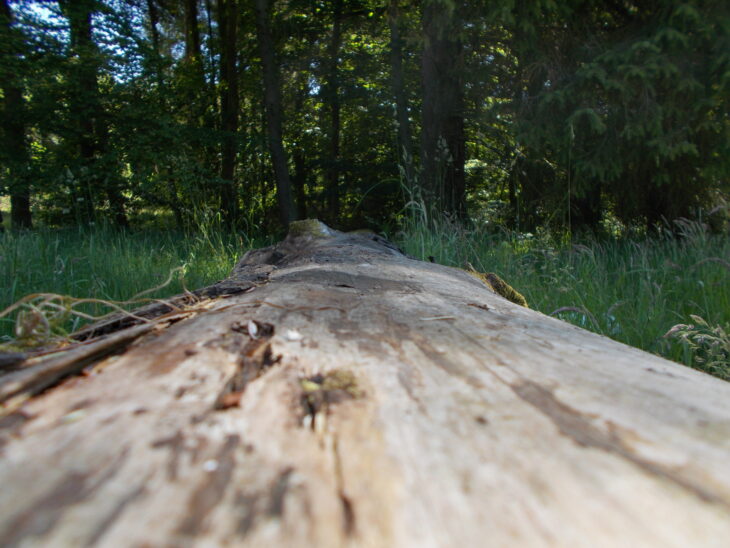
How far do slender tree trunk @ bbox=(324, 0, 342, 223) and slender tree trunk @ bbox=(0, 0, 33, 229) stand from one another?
6.13m

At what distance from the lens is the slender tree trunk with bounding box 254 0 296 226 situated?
9.92 meters

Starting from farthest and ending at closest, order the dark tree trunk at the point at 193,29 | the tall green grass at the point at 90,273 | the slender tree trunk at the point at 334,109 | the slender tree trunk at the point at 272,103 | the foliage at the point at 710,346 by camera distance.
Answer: the dark tree trunk at the point at 193,29 → the slender tree trunk at the point at 334,109 → the slender tree trunk at the point at 272,103 → the tall green grass at the point at 90,273 → the foliage at the point at 710,346

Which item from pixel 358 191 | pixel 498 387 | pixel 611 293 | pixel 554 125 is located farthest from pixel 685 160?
pixel 358 191

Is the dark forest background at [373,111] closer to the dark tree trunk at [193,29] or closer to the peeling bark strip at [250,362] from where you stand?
the dark tree trunk at [193,29]

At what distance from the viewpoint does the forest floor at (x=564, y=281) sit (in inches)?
101

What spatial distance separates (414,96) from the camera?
1158 centimetres

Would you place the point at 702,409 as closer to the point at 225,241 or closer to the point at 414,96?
the point at 225,241

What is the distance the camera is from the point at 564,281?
364 centimetres

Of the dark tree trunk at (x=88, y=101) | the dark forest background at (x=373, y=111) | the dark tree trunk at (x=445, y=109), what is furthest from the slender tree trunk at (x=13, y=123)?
the dark tree trunk at (x=445, y=109)

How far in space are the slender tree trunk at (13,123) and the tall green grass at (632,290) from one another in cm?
732

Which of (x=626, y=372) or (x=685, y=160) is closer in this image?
(x=626, y=372)

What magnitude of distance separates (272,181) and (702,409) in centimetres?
1318

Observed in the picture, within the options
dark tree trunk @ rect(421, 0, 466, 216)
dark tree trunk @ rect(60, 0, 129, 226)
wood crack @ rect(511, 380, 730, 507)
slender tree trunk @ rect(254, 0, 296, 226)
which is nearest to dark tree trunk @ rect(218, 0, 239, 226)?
slender tree trunk @ rect(254, 0, 296, 226)

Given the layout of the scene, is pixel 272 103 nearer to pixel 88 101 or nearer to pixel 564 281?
pixel 88 101
